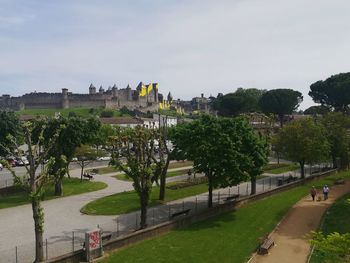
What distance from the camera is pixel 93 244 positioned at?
22625mm

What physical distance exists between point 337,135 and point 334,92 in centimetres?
5416

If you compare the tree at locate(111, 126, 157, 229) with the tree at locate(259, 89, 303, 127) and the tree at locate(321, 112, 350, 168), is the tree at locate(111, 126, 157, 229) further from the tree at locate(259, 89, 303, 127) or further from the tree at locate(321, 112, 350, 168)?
the tree at locate(259, 89, 303, 127)

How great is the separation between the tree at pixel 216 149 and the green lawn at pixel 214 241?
122 inches

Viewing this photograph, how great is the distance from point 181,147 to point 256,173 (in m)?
6.30

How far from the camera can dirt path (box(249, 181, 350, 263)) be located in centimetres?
2345

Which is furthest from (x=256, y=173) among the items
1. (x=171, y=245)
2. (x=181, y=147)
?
(x=171, y=245)

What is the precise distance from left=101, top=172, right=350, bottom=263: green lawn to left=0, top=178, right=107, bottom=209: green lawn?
15.8 m

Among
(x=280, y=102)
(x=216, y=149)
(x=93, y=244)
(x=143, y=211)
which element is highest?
(x=280, y=102)

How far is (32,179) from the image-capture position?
20.9 m

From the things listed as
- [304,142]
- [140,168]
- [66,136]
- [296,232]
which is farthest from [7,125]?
[296,232]

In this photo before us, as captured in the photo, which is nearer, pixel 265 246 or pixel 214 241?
pixel 265 246

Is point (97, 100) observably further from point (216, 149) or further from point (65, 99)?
point (216, 149)

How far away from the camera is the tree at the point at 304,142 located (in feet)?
156

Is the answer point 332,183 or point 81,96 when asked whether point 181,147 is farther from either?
point 81,96
